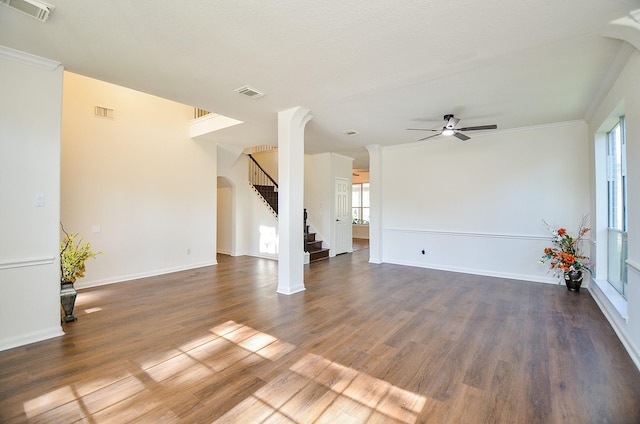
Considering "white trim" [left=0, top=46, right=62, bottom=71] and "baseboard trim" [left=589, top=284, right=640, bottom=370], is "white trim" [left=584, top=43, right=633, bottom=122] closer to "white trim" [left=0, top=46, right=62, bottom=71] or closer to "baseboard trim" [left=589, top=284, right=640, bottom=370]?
"baseboard trim" [left=589, top=284, right=640, bottom=370]

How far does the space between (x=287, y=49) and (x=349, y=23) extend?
0.69 meters

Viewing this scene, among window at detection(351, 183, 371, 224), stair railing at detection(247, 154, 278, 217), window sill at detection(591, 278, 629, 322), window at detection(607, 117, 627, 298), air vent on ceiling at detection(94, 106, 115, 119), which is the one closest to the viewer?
window sill at detection(591, 278, 629, 322)

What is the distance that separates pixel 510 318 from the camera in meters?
3.62

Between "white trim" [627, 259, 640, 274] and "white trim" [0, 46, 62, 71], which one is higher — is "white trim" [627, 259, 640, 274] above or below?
below

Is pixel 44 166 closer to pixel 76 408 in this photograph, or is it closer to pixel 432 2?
pixel 76 408

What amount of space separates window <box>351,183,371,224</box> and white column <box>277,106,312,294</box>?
836cm

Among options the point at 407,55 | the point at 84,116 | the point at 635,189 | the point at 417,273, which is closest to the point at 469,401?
the point at 635,189

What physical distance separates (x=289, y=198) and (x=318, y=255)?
10.9ft

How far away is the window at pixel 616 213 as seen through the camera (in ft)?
12.5

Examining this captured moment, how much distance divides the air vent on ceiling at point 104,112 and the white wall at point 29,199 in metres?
2.25

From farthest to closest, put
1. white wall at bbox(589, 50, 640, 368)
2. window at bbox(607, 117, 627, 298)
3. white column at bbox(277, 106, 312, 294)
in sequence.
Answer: white column at bbox(277, 106, 312, 294) < window at bbox(607, 117, 627, 298) < white wall at bbox(589, 50, 640, 368)

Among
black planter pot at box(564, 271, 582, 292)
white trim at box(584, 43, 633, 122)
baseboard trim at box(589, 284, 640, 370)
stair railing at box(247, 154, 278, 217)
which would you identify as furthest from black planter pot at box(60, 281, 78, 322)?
black planter pot at box(564, 271, 582, 292)

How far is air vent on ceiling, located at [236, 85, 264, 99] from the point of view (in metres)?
3.68

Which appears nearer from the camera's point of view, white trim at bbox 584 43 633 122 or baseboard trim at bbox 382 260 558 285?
white trim at bbox 584 43 633 122
